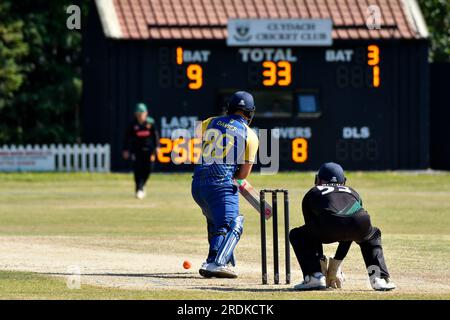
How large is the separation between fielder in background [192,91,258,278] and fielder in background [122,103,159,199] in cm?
1453

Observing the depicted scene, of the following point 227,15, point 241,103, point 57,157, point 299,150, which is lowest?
point 57,157

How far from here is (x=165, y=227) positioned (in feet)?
74.0

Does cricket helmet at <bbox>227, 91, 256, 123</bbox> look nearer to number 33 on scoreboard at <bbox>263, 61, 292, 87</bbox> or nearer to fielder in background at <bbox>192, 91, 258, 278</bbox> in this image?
fielder in background at <bbox>192, 91, 258, 278</bbox>

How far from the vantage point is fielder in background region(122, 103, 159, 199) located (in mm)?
29562

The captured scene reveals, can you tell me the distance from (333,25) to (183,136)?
5.57m

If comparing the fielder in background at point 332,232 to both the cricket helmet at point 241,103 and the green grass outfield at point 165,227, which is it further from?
the cricket helmet at point 241,103

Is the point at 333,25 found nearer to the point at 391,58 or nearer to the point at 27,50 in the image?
the point at 391,58

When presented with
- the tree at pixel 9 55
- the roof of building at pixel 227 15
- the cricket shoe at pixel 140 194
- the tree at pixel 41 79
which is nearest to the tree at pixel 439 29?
the roof of building at pixel 227 15

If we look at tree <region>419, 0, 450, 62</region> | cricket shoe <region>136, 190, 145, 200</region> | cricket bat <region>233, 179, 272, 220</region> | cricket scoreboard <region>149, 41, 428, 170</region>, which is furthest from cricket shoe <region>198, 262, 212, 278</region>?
tree <region>419, 0, 450, 62</region>

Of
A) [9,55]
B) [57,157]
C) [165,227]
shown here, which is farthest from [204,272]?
[9,55]

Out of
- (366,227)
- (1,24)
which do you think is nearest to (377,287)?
(366,227)

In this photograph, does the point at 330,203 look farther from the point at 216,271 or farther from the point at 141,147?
the point at 141,147

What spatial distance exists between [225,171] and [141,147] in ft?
48.8
